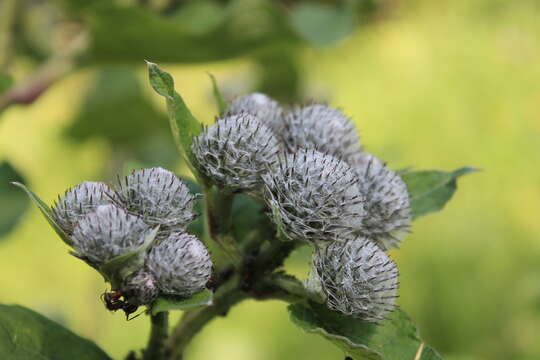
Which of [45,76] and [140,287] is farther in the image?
[45,76]

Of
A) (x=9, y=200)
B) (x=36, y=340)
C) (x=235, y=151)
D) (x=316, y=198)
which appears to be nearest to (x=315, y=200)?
(x=316, y=198)

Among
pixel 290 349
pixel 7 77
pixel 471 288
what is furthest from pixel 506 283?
pixel 7 77

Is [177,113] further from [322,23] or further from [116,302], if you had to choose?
[322,23]

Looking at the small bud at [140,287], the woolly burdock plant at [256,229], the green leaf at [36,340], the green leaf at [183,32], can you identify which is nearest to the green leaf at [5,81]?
the green leaf at [183,32]

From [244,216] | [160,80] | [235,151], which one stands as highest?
[160,80]

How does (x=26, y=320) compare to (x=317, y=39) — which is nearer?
(x=26, y=320)

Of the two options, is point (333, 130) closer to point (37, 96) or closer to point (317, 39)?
point (317, 39)
